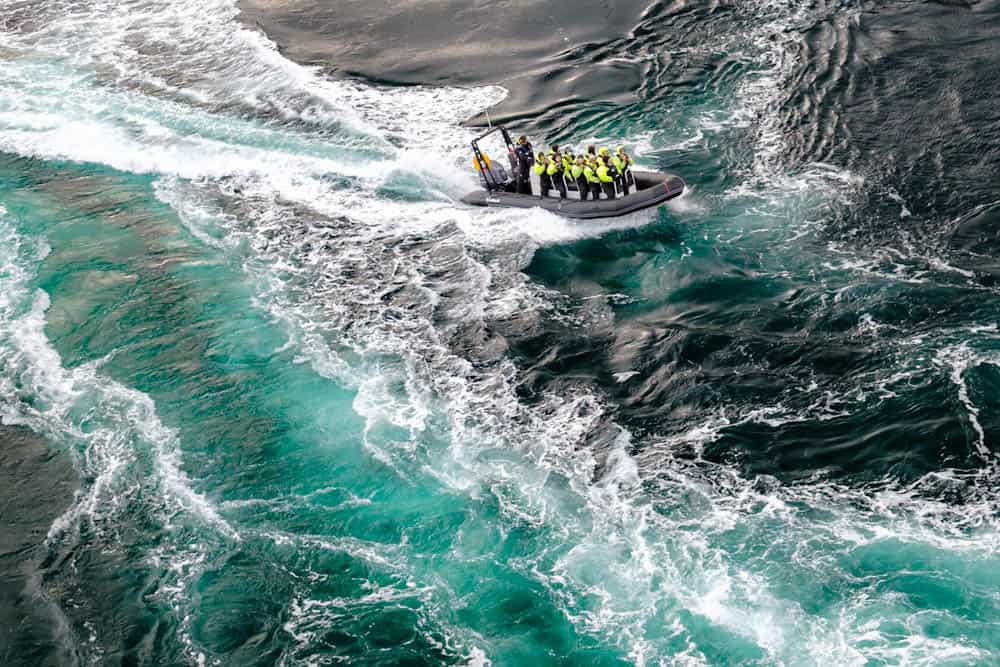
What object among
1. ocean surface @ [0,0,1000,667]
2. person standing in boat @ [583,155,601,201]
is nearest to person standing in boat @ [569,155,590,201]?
person standing in boat @ [583,155,601,201]

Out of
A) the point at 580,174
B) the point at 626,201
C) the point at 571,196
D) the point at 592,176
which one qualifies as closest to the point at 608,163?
the point at 592,176

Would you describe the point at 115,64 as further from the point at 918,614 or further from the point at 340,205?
the point at 918,614

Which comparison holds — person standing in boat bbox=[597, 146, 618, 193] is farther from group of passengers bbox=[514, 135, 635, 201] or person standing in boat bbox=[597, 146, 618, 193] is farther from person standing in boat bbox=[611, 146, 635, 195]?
person standing in boat bbox=[611, 146, 635, 195]

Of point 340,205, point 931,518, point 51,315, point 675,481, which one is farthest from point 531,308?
point 51,315

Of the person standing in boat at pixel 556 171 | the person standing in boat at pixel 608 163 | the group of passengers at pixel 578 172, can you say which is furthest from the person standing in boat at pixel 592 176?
the person standing in boat at pixel 556 171

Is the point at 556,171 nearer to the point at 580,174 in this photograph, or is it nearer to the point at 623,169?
the point at 580,174

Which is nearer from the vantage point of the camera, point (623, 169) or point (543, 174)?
point (623, 169)
